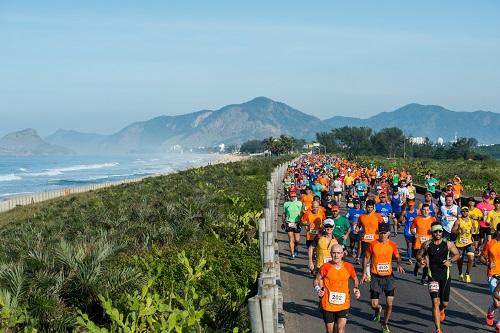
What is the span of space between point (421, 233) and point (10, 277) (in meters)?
8.72

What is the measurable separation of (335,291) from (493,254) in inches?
145

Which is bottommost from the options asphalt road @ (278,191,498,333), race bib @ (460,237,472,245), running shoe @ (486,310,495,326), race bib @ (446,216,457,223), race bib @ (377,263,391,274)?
asphalt road @ (278,191,498,333)

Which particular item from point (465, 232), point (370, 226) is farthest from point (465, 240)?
point (370, 226)

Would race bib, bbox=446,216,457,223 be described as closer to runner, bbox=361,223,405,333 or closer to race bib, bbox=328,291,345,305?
runner, bbox=361,223,405,333

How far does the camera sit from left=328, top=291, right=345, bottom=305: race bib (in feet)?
28.2

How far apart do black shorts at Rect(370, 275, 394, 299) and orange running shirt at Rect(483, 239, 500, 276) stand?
1844 millimetres

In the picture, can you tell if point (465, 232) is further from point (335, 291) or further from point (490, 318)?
point (335, 291)

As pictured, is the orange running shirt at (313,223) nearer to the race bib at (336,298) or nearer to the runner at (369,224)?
the runner at (369,224)

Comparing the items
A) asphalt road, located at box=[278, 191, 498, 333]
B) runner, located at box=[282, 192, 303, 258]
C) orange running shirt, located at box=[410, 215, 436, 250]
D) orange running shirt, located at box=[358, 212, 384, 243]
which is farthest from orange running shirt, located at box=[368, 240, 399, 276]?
runner, located at box=[282, 192, 303, 258]

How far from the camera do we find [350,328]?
10281 millimetres

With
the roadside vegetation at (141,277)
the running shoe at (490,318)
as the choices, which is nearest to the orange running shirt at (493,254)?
the running shoe at (490,318)

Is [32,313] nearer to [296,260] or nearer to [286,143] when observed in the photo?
[296,260]

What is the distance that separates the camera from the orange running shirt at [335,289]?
8.59 meters

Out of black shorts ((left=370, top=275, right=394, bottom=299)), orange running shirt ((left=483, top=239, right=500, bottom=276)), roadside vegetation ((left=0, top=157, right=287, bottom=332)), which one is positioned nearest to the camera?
roadside vegetation ((left=0, top=157, right=287, bottom=332))
